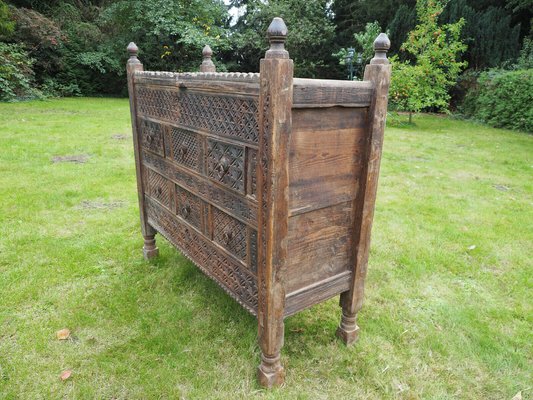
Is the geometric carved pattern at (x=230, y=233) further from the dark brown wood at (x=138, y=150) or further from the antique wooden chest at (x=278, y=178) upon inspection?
the dark brown wood at (x=138, y=150)

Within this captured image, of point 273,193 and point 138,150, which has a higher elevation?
point 273,193

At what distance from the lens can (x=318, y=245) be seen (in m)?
1.98

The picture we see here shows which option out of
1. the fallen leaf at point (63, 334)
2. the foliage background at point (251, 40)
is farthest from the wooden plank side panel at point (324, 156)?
the foliage background at point (251, 40)

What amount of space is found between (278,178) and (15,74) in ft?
44.4

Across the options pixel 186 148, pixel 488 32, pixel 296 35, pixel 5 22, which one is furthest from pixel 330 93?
pixel 296 35

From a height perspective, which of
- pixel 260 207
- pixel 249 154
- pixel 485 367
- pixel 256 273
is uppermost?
pixel 249 154

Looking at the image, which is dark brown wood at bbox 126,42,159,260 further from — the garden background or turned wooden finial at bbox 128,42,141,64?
the garden background

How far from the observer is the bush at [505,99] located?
9.93 meters

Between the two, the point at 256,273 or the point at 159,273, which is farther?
the point at 159,273

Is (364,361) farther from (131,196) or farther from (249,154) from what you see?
(131,196)

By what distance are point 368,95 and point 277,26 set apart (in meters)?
0.64

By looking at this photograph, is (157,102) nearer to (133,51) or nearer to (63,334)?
(133,51)

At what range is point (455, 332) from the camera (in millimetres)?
2473

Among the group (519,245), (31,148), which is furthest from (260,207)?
(31,148)
